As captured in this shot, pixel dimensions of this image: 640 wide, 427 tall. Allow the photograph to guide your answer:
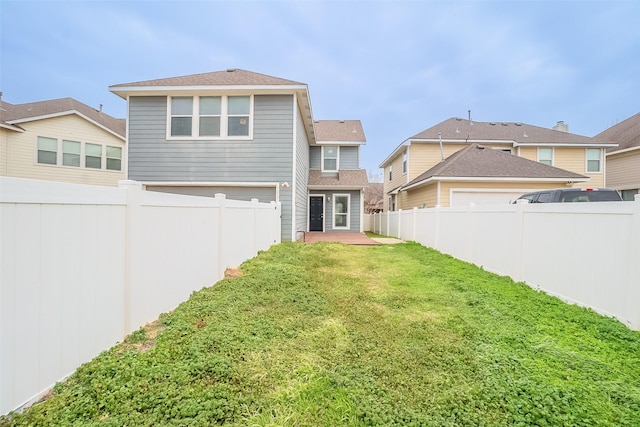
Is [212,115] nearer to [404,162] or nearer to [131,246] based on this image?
[131,246]

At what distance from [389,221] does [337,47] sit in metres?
10.6

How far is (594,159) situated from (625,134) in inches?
129

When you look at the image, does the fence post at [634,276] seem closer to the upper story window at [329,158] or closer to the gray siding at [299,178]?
the gray siding at [299,178]

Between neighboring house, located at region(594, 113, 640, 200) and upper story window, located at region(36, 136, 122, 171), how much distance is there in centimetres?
2804

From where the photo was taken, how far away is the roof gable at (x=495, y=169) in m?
12.4

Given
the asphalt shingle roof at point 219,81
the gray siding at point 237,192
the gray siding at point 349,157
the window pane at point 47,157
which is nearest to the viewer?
the asphalt shingle roof at point 219,81

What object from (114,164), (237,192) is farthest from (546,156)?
(114,164)

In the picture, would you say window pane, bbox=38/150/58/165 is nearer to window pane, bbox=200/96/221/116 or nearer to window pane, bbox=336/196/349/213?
window pane, bbox=200/96/221/116

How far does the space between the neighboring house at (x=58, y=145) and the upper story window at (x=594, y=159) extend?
2623 cm

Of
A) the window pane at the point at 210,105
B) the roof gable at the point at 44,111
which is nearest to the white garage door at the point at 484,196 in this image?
the window pane at the point at 210,105

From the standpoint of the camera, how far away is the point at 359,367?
2.45 meters

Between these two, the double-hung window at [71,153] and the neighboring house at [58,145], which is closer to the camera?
the neighboring house at [58,145]

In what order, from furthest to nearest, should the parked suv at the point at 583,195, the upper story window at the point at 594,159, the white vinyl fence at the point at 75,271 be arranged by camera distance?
the upper story window at the point at 594,159, the parked suv at the point at 583,195, the white vinyl fence at the point at 75,271

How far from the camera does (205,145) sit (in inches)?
403
